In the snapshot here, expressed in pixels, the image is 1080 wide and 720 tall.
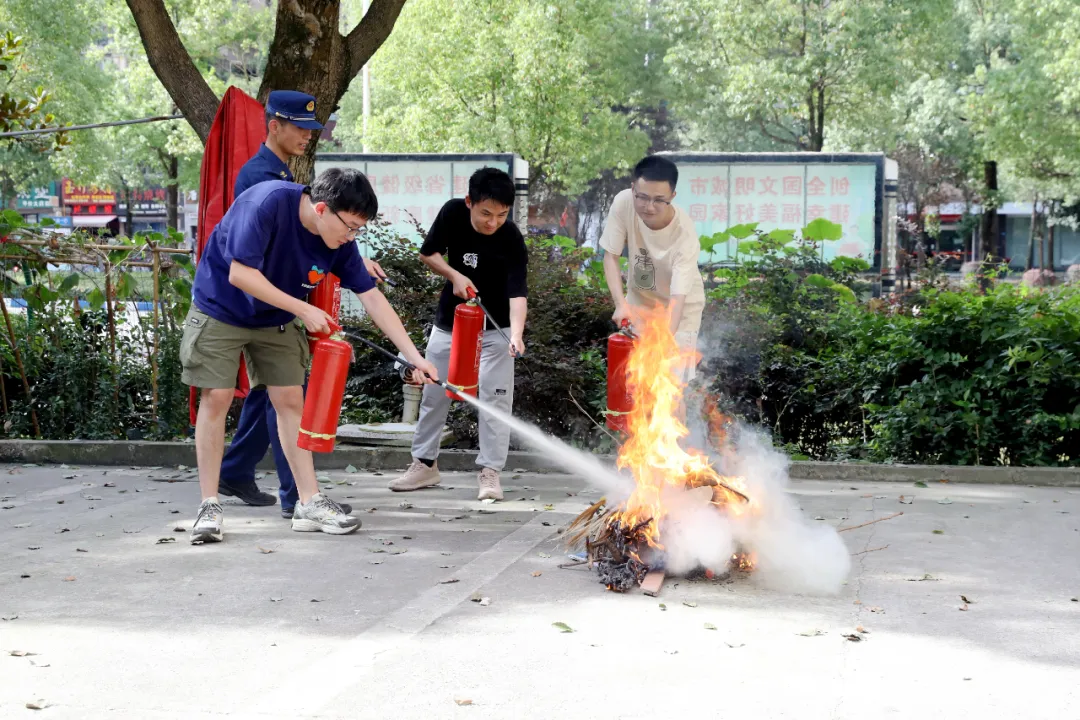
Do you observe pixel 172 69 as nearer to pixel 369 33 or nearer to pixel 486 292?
pixel 369 33

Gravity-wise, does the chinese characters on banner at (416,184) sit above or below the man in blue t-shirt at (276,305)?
above

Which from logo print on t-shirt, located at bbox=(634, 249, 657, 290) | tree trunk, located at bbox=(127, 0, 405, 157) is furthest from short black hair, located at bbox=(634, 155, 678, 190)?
tree trunk, located at bbox=(127, 0, 405, 157)

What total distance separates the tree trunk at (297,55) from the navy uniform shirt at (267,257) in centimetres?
267

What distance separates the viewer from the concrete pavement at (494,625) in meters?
3.53

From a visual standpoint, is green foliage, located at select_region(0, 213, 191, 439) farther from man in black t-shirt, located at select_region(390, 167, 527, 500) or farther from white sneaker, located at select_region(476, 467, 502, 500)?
white sneaker, located at select_region(476, 467, 502, 500)

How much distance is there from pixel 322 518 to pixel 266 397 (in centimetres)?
90

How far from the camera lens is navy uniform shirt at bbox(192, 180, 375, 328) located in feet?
17.3

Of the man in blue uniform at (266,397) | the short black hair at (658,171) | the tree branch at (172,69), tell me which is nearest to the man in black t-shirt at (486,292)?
the man in blue uniform at (266,397)

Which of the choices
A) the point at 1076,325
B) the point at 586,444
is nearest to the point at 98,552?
the point at 586,444

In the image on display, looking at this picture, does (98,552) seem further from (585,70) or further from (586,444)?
(585,70)

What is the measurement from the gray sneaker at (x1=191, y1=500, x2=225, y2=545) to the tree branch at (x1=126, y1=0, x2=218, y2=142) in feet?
11.9

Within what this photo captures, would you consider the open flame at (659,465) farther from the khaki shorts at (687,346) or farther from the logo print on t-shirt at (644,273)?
the logo print on t-shirt at (644,273)

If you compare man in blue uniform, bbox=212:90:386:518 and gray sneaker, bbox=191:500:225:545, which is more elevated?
man in blue uniform, bbox=212:90:386:518

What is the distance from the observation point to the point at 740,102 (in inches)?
1220
